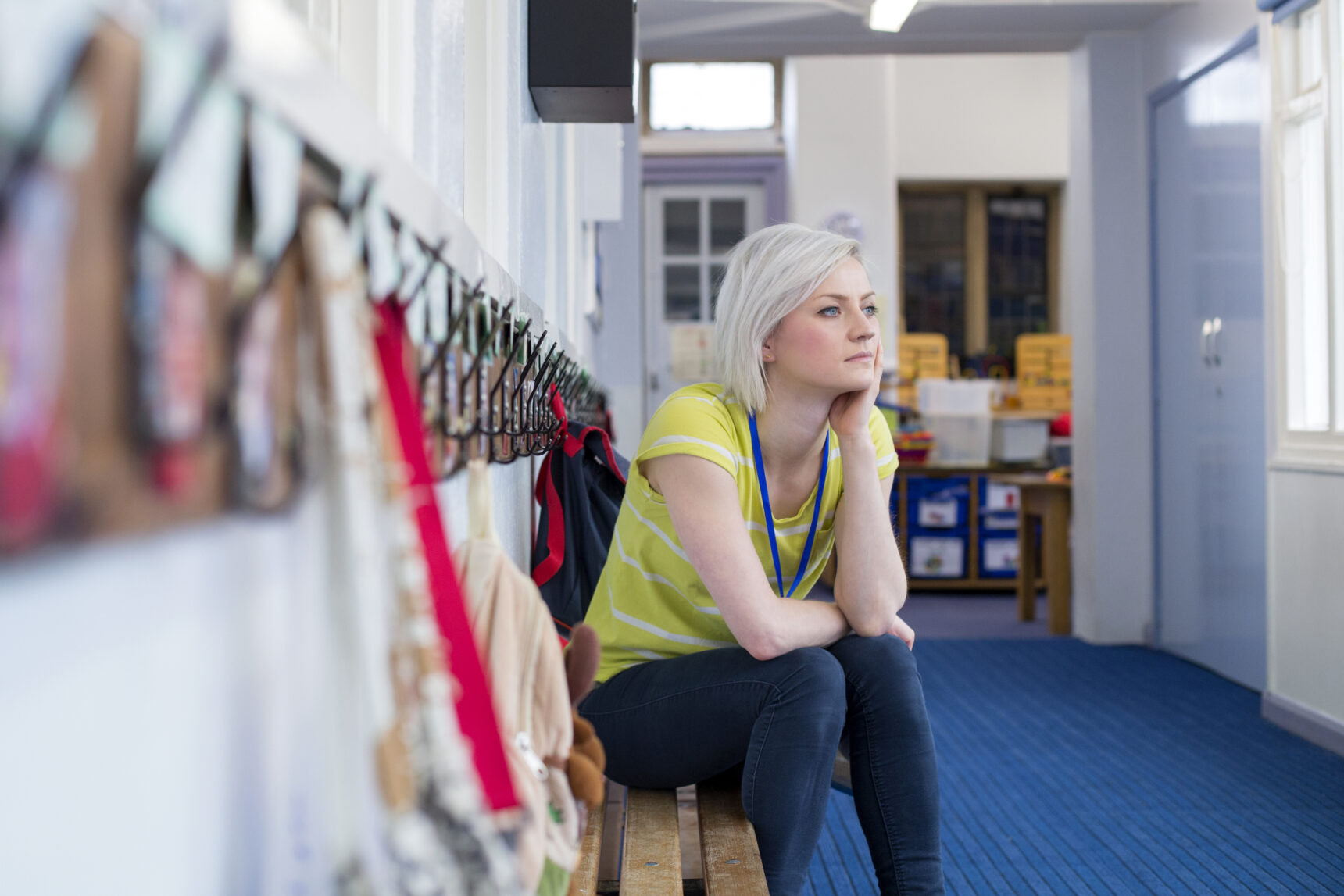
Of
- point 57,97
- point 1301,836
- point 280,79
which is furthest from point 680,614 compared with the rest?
point 1301,836

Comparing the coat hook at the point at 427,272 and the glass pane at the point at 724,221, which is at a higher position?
the glass pane at the point at 724,221

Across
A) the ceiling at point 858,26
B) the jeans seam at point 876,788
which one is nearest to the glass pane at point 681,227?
the ceiling at point 858,26

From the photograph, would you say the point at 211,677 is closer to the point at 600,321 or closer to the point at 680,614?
the point at 680,614

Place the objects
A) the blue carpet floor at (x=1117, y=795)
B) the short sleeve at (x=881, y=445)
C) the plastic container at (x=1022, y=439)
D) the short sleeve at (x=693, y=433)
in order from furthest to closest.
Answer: the plastic container at (x=1022, y=439) → the blue carpet floor at (x=1117, y=795) → the short sleeve at (x=881, y=445) → the short sleeve at (x=693, y=433)

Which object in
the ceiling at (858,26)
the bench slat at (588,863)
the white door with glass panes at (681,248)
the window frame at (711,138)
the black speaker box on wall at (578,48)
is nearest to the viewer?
the bench slat at (588,863)

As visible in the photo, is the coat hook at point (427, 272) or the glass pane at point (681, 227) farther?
the glass pane at point (681, 227)

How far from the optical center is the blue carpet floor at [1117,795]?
1.94 m

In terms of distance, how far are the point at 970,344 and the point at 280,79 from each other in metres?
7.51

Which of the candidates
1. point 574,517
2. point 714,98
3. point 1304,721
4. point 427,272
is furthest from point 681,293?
point 427,272

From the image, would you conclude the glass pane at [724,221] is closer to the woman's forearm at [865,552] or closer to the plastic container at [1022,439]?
the plastic container at [1022,439]

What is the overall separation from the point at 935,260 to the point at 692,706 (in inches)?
266

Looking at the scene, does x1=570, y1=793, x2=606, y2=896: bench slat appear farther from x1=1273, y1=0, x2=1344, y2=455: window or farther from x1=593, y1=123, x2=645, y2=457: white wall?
x1=593, y1=123, x2=645, y2=457: white wall

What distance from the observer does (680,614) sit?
1485 millimetres

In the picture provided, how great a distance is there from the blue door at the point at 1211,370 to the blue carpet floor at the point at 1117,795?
12.2 inches
